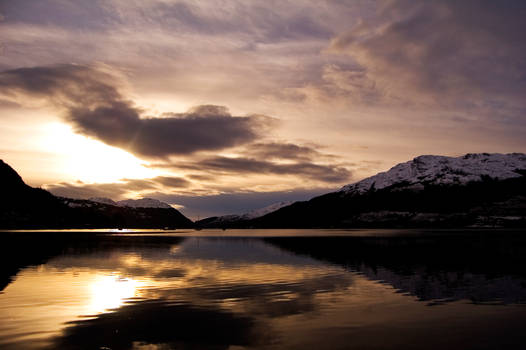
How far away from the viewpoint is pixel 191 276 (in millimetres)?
51344

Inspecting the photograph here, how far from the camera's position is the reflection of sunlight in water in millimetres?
32469

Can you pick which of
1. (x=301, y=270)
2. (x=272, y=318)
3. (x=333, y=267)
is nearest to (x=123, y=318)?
(x=272, y=318)

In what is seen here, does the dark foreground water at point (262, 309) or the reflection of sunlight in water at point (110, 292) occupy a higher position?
the reflection of sunlight in water at point (110, 292)

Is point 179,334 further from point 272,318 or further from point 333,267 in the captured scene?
point 333,267

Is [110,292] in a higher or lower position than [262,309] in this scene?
higher

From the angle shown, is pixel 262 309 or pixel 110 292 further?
pixel 110 292

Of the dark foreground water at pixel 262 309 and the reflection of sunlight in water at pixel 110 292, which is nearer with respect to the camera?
Answer: the dark foreground water at pixel 262 309

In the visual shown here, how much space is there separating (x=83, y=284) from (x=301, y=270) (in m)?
27.7

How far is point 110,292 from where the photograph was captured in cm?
3862

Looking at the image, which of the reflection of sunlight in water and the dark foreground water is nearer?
the dark foreground water

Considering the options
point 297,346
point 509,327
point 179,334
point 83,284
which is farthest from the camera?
point 83,284

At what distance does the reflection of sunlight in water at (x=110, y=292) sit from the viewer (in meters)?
32.5

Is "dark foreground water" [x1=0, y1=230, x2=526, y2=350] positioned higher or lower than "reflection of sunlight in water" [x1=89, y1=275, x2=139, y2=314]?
lower

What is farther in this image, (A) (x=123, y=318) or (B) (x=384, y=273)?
(B) (x=384, y=273)
